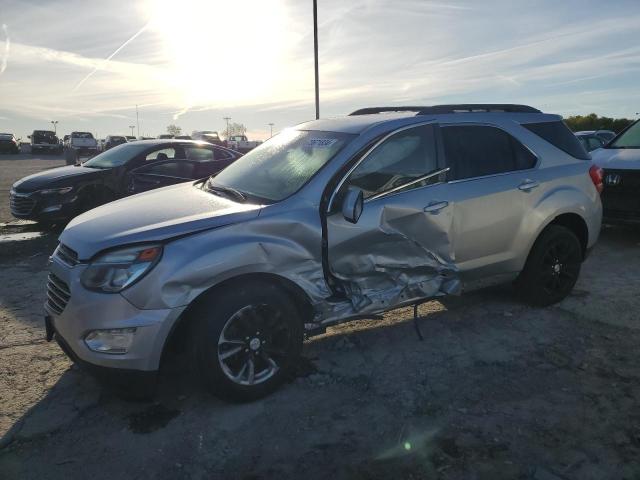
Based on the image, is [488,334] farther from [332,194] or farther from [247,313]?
[247,313]

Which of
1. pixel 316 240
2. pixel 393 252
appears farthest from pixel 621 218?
pixel 316 240

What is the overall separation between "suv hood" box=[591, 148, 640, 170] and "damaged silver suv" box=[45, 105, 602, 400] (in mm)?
2790

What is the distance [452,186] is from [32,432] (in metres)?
3.28

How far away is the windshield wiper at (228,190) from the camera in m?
3.51

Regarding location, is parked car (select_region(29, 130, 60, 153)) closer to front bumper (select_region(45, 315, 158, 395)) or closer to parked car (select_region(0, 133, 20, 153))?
parked car (select_region(0, 133, 20, 153))

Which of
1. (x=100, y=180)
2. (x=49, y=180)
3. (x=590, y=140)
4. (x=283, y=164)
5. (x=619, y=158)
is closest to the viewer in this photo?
(x=283, y=164)

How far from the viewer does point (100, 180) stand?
8.30m

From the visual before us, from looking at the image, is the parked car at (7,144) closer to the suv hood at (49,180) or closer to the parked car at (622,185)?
the suv hood at (49,180)

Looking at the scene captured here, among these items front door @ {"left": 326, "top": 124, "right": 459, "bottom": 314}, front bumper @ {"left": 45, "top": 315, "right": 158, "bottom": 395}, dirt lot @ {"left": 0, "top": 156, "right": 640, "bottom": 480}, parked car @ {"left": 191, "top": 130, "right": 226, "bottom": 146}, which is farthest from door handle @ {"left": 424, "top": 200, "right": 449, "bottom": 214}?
parked car @ {"left": 191, "top": 130, "right": 226, "bottom": 146}

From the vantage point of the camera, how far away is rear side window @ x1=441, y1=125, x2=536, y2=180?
4.01 metres

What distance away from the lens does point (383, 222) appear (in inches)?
140

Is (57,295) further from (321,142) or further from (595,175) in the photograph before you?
(595,175)

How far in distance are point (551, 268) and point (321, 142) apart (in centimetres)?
254

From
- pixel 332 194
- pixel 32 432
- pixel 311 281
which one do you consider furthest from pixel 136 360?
pixel 332 194
